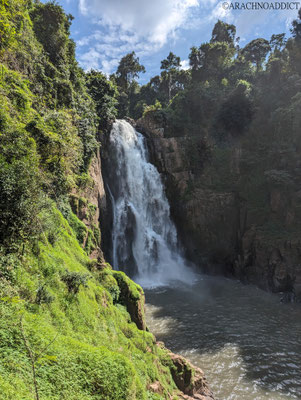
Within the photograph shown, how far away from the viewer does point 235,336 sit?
1341cm

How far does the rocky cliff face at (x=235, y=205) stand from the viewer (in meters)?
21.0

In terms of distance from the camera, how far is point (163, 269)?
944 inches

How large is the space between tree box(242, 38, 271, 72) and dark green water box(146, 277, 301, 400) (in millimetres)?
40213

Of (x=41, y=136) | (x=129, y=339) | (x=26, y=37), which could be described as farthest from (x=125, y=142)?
(x=129, y=339)

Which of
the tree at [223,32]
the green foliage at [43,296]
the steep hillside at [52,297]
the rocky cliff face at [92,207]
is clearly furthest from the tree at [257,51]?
the green foliage at [43,296]

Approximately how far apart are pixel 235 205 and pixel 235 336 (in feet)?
49.1

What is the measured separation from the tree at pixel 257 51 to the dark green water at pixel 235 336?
40.2 metres

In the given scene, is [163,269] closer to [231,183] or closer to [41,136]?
[231,183]

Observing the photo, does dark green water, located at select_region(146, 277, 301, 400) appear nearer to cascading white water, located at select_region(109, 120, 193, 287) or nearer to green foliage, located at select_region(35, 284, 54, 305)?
cascading white water, located at select_region(109, 120, 193, 287)

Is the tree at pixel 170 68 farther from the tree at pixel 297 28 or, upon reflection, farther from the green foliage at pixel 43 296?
the green foliage at pixel 43 296

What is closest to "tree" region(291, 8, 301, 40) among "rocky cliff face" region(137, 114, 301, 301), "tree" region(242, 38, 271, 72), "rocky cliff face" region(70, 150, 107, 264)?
"tree" region(242, 38, 271, 72)

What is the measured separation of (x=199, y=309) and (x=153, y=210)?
1179cm

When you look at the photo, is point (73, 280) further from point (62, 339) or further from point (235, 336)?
point (235, 336)

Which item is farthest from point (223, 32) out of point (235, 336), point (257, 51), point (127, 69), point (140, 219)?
point (235, 336)
